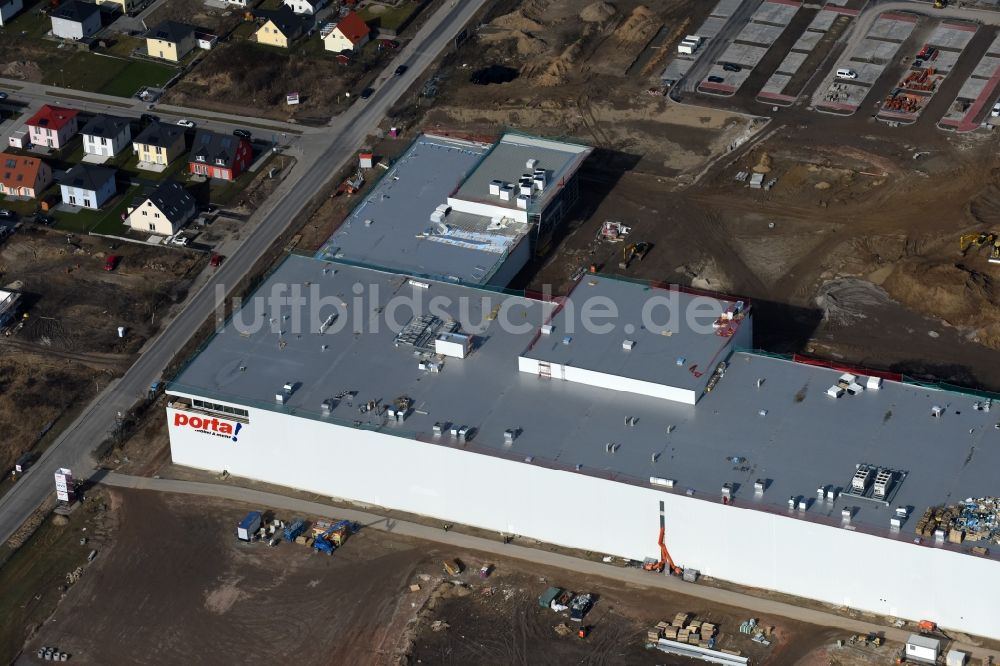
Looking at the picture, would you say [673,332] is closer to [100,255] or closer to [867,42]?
[100,255]

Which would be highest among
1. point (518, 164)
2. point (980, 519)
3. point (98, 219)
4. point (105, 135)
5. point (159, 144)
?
point (980, 519)

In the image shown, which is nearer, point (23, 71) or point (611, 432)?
point (611, 432)

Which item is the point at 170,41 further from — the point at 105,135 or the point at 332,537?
the point at 332,537

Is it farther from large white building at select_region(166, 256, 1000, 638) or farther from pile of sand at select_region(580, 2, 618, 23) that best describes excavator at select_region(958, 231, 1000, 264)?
pile of sand at select_region(580, 2, 618, 23)

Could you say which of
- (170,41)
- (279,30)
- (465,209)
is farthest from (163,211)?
(279,30)

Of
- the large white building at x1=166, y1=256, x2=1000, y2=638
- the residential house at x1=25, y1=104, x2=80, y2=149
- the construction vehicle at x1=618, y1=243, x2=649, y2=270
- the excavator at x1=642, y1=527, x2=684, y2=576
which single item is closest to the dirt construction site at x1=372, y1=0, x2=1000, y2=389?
the construction vehicle at x1=618, y1=243, x2=649, y2=270

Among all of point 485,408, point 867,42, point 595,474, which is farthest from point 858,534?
point 867,42

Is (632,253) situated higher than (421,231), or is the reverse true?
(632,253)
